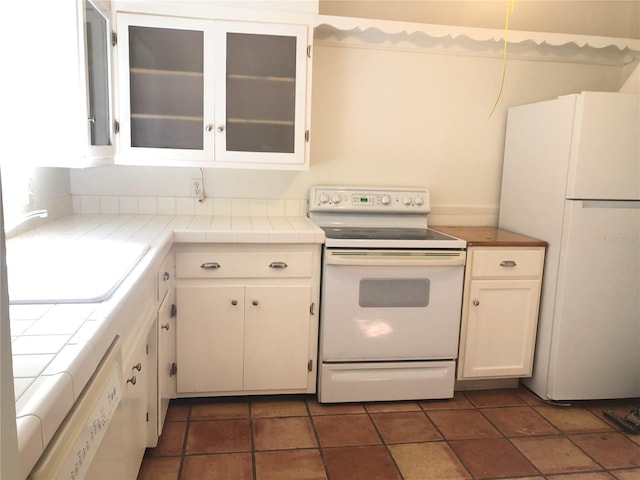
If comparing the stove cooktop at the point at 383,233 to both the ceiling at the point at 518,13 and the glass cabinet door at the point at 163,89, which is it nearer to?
the glass cabinet door at the point at 163,89

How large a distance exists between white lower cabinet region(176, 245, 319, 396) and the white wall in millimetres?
632

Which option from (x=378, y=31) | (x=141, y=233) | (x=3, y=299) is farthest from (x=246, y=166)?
(x=3, y=299)

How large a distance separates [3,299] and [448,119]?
9.41 ft

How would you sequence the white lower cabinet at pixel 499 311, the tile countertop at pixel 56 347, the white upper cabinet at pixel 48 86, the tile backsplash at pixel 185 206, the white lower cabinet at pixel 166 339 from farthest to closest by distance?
the tile backsplash at pixel 185 206, the white lower cabinet at pixel 499 311, the white lower cabinet at pixel 166 339, the white upper cabinet at pixel 48 86, the tile countertop at pixel 56 347

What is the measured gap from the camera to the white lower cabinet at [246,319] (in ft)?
7.90

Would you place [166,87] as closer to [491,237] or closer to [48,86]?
[48,86]

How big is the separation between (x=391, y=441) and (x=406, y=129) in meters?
1.75

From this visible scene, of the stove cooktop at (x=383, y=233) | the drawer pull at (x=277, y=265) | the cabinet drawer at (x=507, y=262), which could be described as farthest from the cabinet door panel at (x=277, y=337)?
the cabinet drawer at (x=507, y=262)

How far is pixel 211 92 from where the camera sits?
2.48 m

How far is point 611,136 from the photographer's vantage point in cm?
243

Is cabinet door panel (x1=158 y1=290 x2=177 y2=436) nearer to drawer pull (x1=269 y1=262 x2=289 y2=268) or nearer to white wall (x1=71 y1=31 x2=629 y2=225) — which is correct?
drawer pull (x1=269 y1=262 x2=289 y2=268)

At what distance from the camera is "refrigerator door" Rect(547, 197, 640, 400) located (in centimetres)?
250

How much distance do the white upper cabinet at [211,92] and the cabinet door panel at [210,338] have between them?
2.19 ft

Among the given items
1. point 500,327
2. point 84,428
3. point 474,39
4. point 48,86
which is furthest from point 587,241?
point 48,86
